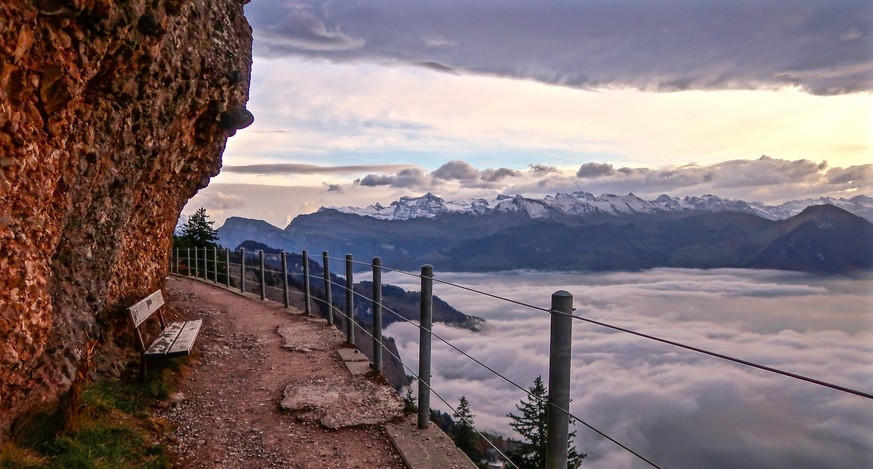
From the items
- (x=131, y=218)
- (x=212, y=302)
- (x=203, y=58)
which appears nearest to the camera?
(x=131, y=218)

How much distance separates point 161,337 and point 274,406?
2356 millimetres

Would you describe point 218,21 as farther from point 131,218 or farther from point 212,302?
point 212,302

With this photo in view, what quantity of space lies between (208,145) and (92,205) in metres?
5.84

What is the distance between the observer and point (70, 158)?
457cm

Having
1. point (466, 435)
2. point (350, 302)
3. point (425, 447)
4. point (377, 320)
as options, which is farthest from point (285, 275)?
point (466, 435)

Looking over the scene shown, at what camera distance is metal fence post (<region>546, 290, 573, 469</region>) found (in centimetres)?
305

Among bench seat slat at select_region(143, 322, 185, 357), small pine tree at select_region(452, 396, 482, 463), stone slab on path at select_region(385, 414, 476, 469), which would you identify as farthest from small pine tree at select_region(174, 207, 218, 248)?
stone slab on path at select_region(385, 414, 476, 469)

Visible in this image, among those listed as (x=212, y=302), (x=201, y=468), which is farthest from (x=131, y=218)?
(x=212, y=302)

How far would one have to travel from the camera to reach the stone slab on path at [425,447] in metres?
4.71

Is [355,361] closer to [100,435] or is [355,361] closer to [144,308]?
[144,308]

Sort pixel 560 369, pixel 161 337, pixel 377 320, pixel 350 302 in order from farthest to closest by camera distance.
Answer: pixel 350 302
pixel 161 337
pixel 377 320
pixel 560 369

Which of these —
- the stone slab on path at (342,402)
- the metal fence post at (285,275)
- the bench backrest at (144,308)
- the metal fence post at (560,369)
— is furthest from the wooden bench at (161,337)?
the metal fence post at (560,369)

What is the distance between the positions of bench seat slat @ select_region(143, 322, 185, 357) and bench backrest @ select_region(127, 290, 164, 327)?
0.36 m

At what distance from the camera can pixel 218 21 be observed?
9758 millimetres
